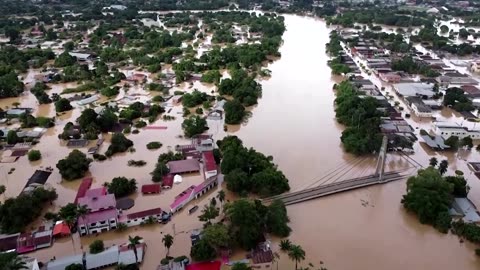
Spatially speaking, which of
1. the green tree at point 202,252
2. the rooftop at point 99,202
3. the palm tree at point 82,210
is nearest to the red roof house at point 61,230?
the palm tree at point 82,210

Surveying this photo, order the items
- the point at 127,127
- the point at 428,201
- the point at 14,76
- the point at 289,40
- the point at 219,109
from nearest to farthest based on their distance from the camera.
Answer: the point at 428,201 → the point at 127,127 → the point at 219,109 → the point at 14,76 → the point at 289,40

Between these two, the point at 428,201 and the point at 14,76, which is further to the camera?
the point at 14,76

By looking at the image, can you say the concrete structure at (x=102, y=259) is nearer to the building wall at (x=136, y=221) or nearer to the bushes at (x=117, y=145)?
the building wall at (x=136, y=221)

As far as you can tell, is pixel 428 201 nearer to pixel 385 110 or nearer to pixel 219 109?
pixel 385 110

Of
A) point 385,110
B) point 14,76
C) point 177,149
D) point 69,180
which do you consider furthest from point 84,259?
point 14,76

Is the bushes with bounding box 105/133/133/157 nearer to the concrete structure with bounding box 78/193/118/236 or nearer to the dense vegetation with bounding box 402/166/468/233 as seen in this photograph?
the concrete structure with bounding box 78/193/118/236

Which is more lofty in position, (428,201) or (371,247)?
(428,201)

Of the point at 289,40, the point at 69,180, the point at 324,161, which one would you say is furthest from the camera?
the point at 289,40

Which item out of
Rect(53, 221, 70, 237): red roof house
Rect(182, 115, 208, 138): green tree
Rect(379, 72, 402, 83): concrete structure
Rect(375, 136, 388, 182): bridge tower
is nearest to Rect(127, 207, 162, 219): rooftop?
Rect(53, 221, 70, 237): red roof house
